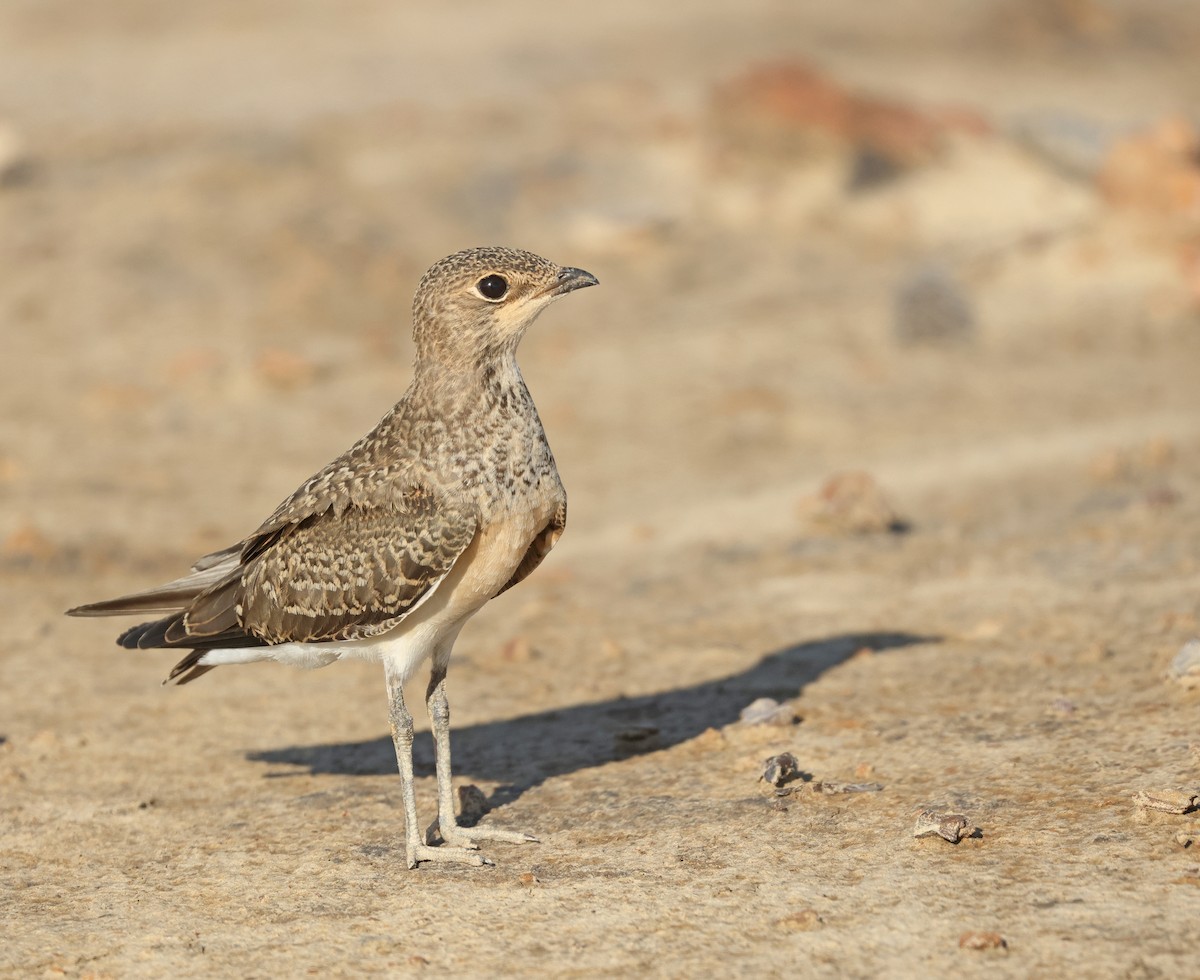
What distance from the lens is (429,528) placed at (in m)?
7.21

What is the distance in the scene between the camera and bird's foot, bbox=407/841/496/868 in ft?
23.1

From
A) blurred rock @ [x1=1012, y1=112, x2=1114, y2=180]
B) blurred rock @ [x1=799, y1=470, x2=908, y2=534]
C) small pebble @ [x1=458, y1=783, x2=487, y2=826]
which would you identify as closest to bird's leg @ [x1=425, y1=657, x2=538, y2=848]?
small pebble @ [x1=458, y1=783, x2=487, y2=826]

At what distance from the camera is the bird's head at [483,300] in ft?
24.8

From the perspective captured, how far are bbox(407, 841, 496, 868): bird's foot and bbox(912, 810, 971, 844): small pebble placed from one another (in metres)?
1.92

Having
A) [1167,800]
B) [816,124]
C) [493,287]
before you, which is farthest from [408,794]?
[816,124]

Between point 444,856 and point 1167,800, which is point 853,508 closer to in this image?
point 1167,800

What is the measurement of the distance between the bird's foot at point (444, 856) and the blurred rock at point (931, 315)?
39.9 feet

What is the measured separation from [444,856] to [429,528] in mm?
1489

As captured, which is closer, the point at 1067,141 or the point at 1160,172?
the point at 1160,172

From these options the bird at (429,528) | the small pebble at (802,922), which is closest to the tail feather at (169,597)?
the bird at (429,528)

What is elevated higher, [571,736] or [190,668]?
[190,668]

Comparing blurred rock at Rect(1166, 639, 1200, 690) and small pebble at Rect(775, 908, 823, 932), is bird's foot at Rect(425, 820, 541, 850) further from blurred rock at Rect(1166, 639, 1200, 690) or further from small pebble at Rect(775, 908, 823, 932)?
blurred rock at Rect(1166, 639, 1200, 690)

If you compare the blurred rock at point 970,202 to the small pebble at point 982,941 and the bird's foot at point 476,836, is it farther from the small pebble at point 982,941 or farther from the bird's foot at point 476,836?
the small pebble at point 982,941

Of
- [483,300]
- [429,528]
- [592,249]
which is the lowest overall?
[592,249]
